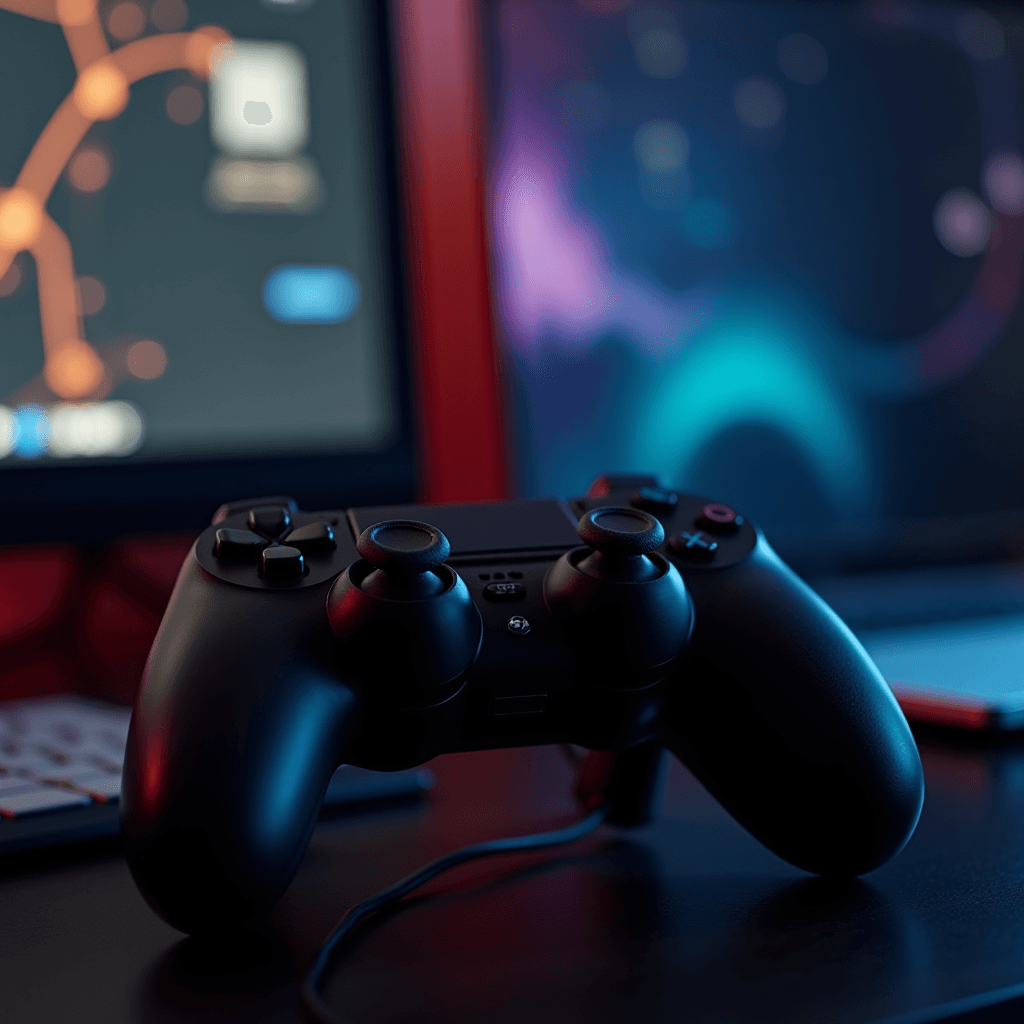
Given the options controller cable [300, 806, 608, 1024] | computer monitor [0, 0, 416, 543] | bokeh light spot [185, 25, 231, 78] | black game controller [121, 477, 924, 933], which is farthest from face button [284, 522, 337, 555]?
bokeh light spot [185, 25, 231, 78]

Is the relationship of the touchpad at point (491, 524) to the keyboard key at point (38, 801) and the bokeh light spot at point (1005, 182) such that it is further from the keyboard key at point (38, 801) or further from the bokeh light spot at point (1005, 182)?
the bokeh light spot at point (1005, 182)

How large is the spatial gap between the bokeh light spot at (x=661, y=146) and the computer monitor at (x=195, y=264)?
0.19m

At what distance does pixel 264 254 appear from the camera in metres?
0.71

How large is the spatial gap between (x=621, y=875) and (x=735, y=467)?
0.53 meters

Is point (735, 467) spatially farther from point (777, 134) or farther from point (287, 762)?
point (287, 762)

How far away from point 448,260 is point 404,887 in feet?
2.42

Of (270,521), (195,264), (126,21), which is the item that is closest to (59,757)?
(270,521)

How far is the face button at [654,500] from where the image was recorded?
0.37 metres

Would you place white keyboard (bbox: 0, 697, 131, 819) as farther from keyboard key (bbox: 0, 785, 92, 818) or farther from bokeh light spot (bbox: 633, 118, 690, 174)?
bokeh light spot (bbox: 633, 118, 690, 174)

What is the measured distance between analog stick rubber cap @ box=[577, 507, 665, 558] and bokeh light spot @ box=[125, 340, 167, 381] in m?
0.43

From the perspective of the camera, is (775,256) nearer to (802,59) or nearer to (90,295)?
(802,59)

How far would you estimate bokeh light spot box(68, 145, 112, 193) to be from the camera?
652mm

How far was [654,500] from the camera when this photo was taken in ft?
1.22

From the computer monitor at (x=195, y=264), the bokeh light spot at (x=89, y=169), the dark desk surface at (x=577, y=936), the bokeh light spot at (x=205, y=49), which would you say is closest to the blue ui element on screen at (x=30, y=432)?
the computer monitor at (x=195, y=264)
